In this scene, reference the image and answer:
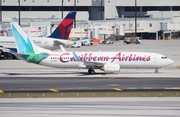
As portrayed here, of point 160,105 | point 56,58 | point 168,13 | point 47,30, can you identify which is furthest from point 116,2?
point 160,105

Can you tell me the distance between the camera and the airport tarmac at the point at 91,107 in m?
38.7

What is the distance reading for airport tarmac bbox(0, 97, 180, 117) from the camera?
127 ft

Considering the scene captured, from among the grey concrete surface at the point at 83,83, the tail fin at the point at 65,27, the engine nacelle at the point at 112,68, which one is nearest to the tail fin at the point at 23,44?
the grey concrete surface at the point at 83,83

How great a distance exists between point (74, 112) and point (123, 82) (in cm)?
2077

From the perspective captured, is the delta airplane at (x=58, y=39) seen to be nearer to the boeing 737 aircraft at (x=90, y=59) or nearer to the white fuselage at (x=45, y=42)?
the white fuselage at (x=45, y=42)

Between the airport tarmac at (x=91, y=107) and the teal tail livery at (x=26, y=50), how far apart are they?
74.3ft

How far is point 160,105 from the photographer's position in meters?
42.5

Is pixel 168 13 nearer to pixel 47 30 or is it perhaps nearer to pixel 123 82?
pixel 47 30

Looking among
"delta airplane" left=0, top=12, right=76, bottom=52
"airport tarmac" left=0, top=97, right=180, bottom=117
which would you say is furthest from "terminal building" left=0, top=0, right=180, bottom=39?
"airport tarmac" left=0, top=97, right=180, bottom=117

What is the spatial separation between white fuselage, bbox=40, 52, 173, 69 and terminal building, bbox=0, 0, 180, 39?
91.6 meters

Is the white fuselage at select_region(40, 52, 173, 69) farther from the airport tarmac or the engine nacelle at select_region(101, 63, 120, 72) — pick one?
the airport tarmac

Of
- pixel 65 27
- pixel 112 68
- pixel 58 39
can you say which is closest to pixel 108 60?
pixel 112 68

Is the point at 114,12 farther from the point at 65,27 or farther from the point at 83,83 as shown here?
the point at 83,83

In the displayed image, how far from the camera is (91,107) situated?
137 feet
